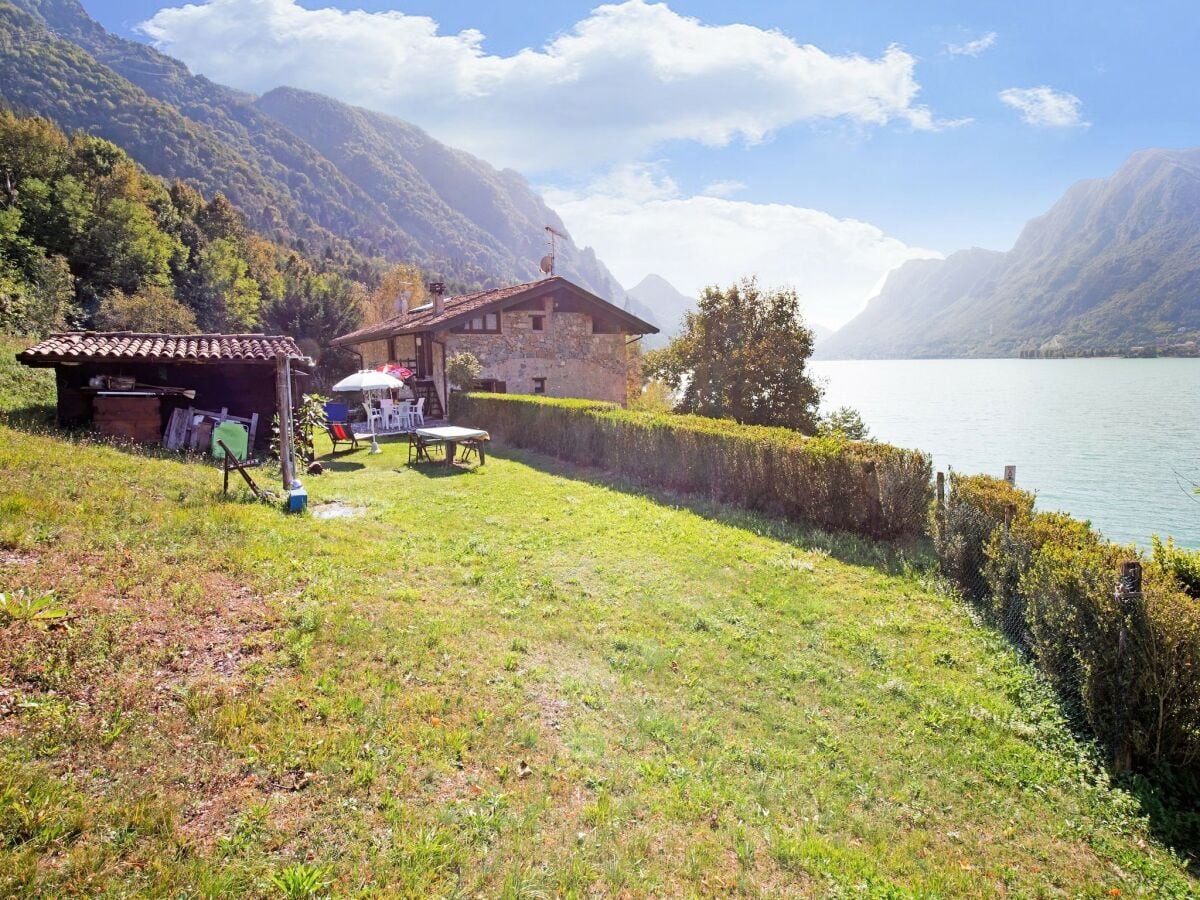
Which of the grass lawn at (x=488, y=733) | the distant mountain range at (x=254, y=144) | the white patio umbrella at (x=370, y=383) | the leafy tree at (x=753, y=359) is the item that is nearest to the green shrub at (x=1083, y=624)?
the grass lawn at (x=488, y=733)

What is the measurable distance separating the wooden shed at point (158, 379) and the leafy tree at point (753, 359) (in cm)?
1431

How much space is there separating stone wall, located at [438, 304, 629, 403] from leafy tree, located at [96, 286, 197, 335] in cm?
1973

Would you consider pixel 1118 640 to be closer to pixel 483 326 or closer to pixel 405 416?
pixel 405 416

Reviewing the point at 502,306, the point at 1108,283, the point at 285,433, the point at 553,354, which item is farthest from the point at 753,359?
the point at 1108,283

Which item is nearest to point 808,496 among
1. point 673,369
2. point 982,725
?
point 982,725

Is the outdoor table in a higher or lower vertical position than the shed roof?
lower

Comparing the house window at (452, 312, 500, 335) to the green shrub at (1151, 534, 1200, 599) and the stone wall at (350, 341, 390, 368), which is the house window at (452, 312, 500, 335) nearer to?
the stone wall at (350, 341, 390, 368)

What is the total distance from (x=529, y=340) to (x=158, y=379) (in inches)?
523

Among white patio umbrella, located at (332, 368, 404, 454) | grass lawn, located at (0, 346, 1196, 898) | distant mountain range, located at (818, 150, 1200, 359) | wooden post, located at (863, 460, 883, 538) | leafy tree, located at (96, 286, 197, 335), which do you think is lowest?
grass lawn, located at (0, 346, 1196, 898)

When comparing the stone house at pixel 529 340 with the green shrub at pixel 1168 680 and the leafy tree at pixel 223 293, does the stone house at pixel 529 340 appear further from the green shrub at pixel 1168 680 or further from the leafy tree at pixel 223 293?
the leafy tree at pixel 223 293

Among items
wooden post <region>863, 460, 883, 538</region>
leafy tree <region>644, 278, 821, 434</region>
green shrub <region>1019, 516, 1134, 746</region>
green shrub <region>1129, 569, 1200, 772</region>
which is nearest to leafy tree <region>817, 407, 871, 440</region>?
leafy tree <region>644, 278, 821, 434</region>

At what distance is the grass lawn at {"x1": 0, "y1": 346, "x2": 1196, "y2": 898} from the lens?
299 cm

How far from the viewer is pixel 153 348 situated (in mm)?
12305

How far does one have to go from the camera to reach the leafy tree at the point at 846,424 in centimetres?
2038
